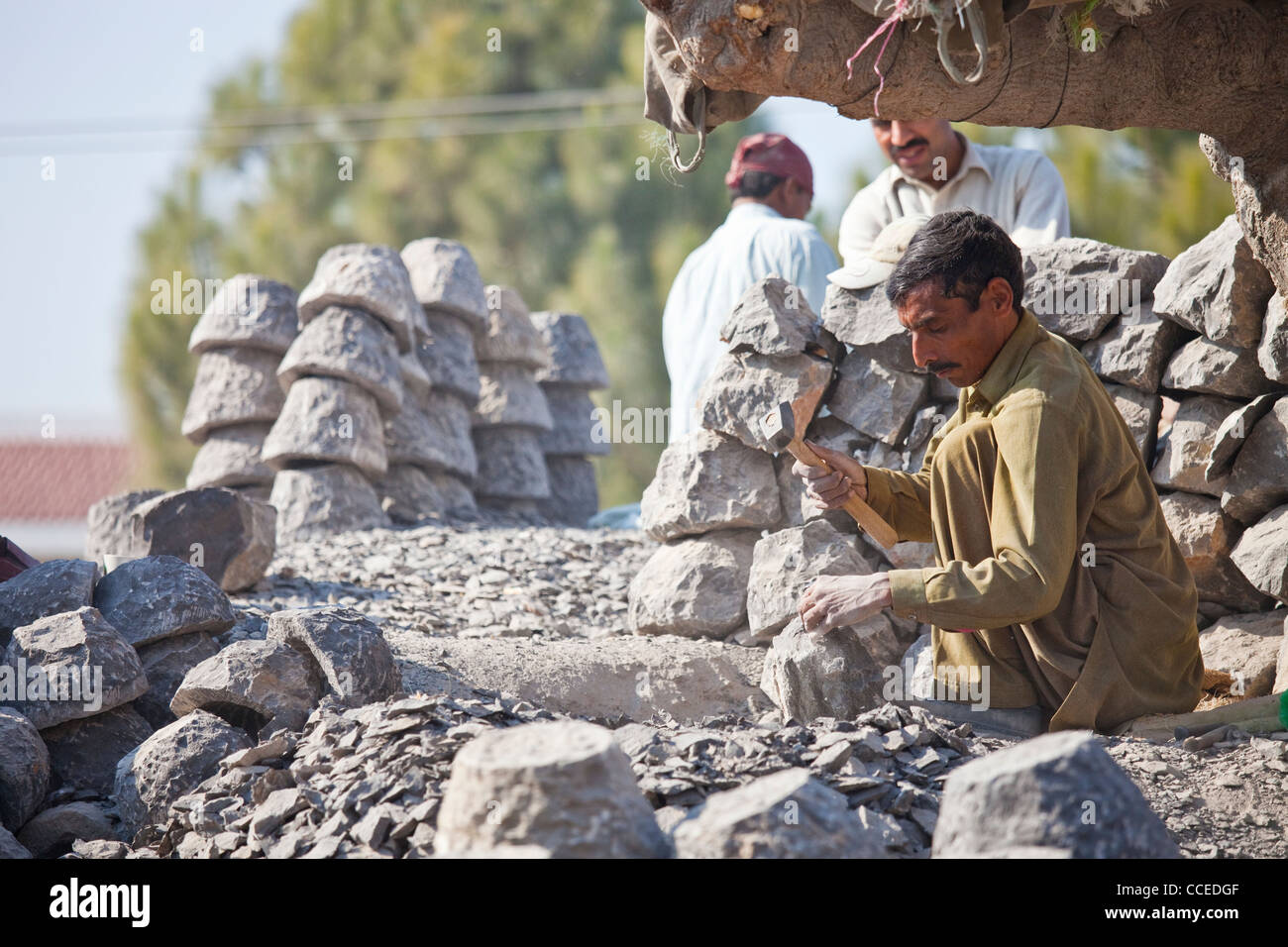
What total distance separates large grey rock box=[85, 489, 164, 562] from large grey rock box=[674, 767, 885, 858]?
445 cm

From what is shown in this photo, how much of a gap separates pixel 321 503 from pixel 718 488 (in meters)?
3.29

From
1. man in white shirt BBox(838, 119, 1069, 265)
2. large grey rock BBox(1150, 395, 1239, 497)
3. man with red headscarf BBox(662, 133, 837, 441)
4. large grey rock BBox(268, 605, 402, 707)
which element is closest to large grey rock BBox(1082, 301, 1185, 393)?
large grey rock BBox(1150, 395, 1239, 497)

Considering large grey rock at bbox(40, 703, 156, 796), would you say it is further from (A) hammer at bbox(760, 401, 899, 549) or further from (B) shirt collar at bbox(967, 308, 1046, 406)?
(B) shirt collar at bbox(967, 308, 1046, 406)

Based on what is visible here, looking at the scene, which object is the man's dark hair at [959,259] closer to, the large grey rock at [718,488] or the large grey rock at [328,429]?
the large grey rock at [718,488]

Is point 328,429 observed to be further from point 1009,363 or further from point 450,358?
point 1009,363

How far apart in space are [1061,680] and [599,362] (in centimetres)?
675

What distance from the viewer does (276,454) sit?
726 cm

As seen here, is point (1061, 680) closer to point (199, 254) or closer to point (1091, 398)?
point (1091, 398)

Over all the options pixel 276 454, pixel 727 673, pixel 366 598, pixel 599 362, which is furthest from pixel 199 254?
pixel 727 673

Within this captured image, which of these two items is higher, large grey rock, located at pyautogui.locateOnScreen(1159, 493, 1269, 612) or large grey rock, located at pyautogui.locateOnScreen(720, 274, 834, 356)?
large grey rock, located at pyautogui.locateOnScreen(720, 274, 834, 356)

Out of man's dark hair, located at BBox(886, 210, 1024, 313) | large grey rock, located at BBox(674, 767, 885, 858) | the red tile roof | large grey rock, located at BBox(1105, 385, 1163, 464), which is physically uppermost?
man's dark hair, located at BBox(886, 210, 1024, 313)

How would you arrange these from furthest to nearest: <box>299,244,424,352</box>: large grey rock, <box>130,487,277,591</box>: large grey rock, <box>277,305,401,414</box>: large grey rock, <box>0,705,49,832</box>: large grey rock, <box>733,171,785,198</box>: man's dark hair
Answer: <box>299,244,424,352</box>: large grey rock, <box>277,305,401,414</box>: large grey rock, <box>733,171,785,198</box>: man's dark hair, <box>130,487,277,591</box>: large grey rock, <box>0,705,49,832</box>: large grey rock

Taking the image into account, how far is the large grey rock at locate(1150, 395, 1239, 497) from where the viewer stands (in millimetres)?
4066

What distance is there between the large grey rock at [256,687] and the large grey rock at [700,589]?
1538 millimetres
